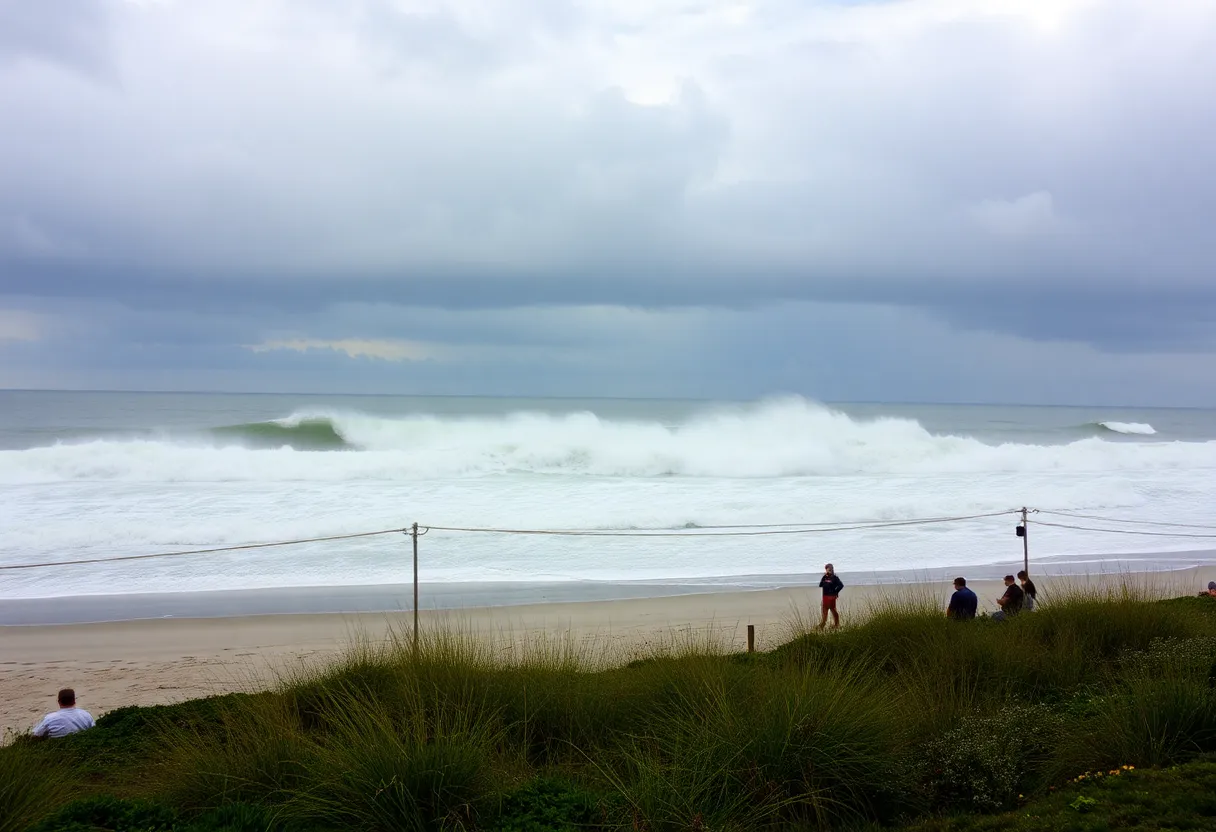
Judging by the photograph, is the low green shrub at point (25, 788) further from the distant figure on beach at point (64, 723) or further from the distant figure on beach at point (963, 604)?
the distant figure on beach at point (963, 604)

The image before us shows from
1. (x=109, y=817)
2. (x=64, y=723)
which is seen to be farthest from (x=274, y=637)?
(x=109, y=817)

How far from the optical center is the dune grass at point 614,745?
5484 mm

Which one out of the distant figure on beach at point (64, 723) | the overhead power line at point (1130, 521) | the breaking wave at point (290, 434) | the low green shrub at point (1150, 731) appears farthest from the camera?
the breaking wave at point (290, 434)

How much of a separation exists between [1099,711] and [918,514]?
2328cm

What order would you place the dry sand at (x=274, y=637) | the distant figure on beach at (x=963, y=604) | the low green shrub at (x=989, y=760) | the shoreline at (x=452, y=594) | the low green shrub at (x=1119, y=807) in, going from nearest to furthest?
the low green shrub at (x=1119, y=807)
the low green shrub at (x=989, y=760)
the dry sand at (x=274, y=637)
the distant figure on beach at (x=963, y=604)
the shoreline at (x=452, y=594)

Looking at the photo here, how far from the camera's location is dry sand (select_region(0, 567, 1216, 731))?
11.6 meters

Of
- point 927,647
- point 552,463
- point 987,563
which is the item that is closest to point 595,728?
point 927,647

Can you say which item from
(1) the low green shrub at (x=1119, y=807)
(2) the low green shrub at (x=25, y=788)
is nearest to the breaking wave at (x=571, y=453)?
(2) the low green shrub at (x=25, y=788)

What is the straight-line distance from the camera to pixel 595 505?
1198 inches

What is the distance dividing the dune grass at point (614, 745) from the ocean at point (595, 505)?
445 inches

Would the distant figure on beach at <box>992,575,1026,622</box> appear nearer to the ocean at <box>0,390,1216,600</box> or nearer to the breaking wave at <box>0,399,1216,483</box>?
the ocean at <box>0,390,1216,600</box>

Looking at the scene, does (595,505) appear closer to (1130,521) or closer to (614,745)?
(1130,521)

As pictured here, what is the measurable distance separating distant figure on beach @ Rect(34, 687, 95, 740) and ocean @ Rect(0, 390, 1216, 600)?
991 centimetres

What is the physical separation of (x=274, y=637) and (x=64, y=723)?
597cm
